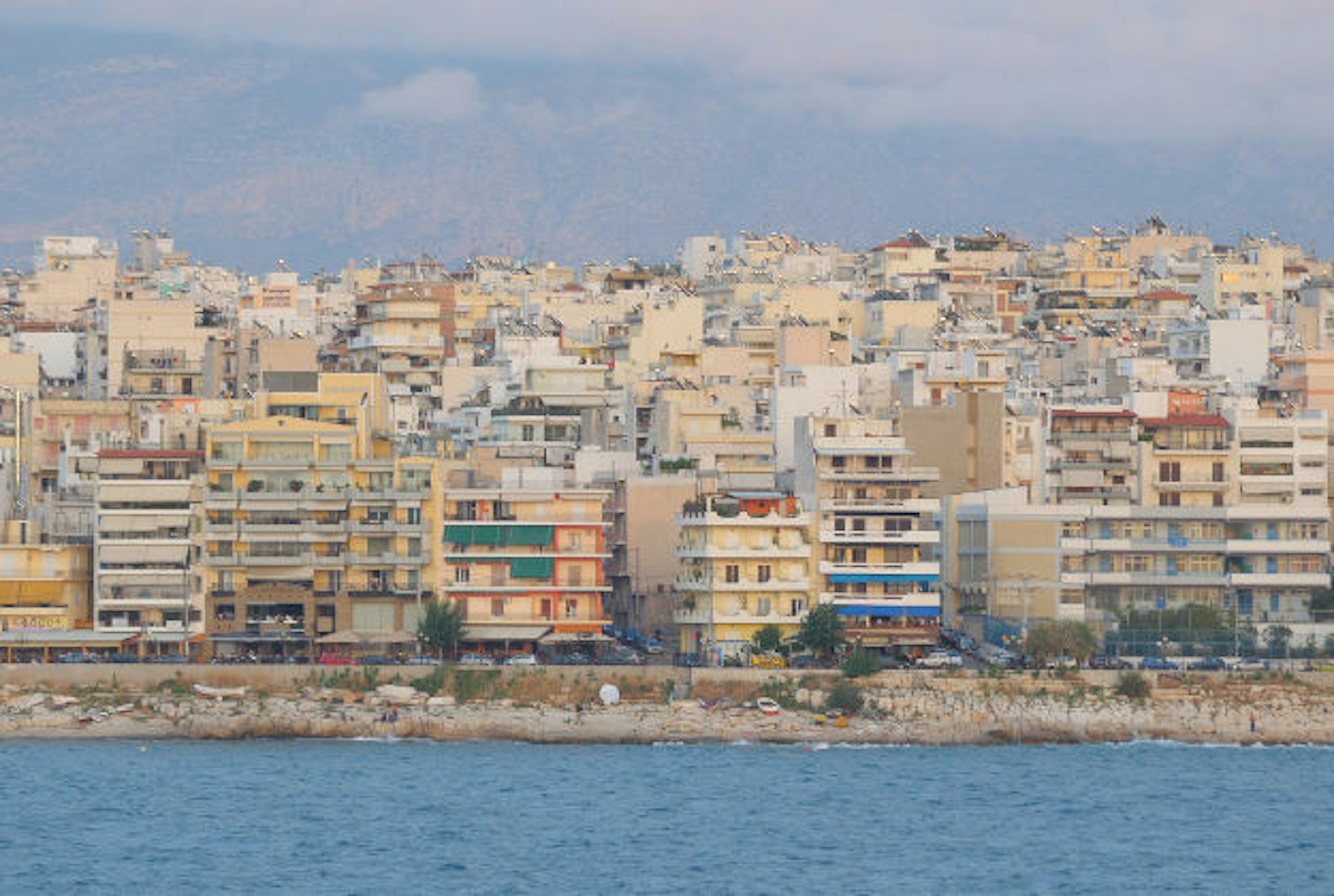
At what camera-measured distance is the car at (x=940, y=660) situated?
301 feet

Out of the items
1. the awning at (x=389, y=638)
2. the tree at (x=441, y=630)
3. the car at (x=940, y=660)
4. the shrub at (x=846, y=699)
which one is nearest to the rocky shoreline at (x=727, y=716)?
the shrub at (x=846, y=699)

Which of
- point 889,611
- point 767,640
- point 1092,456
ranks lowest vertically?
point 767,640

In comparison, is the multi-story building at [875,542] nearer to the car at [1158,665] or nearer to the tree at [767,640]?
the tree at [767,640]

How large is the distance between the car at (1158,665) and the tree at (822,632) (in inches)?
311

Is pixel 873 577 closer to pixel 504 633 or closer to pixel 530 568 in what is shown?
pixel 530 568

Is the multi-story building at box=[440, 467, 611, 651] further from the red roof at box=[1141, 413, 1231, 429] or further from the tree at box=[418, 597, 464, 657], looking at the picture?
the red roof at box=[1141, 413, 1231, 429]

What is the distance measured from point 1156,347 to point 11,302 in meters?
53.6

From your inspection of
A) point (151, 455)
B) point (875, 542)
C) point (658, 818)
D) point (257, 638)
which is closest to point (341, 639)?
point (257, 638)

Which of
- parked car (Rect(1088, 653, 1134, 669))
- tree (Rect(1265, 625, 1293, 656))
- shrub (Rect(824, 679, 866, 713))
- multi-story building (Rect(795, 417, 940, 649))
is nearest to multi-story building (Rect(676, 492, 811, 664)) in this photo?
multi-story building (Rect(795, 417, 940, 649))

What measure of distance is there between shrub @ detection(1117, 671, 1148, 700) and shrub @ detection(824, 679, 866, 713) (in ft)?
21.8

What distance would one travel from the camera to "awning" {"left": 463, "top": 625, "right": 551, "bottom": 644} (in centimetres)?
9531

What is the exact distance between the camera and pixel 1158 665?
9225 cm

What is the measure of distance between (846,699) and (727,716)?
304 cm

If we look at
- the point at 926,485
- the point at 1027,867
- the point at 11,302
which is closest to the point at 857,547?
the point at 926,485
